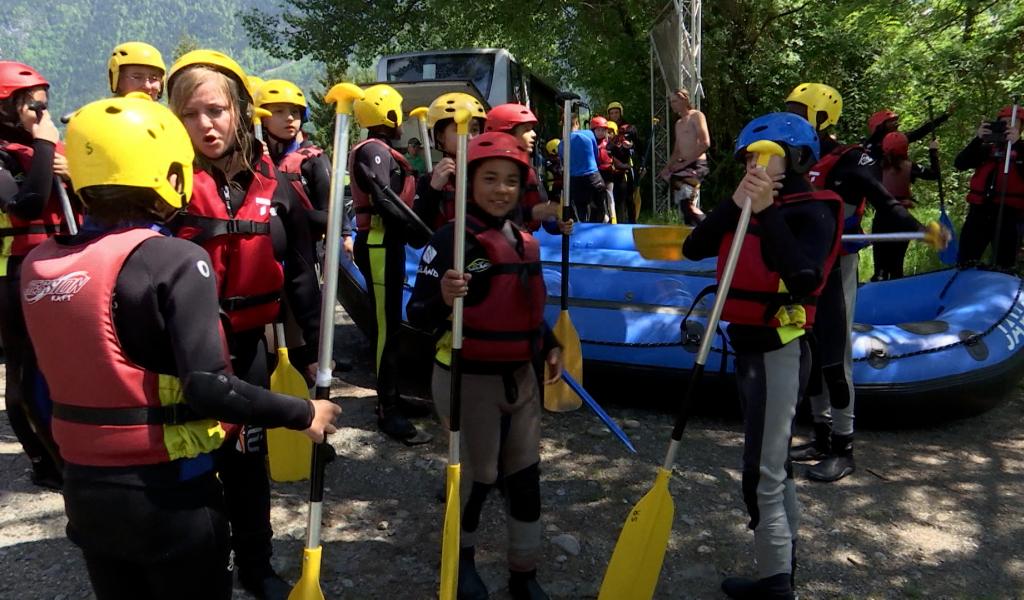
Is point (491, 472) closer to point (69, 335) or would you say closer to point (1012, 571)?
point (69, 335)

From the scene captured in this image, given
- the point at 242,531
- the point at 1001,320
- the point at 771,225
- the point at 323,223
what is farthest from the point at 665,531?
the point at 1001,320

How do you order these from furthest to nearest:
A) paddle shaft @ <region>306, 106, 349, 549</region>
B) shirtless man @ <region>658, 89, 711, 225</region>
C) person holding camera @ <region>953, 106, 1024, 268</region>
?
1. shirtless man @ <region>658, 89, 711, 225</region>
2. person holding camera @ <region>953, 106, 1024, 268</region>
3. paddle shaft @ <region>306, 106, 349, 549</region>

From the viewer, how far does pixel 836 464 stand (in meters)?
3.99

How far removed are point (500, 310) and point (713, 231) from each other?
3.03ft

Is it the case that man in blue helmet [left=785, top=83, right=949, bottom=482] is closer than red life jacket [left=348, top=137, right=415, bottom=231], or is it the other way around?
man in blue helmet [left=785, top=83, right=949, bottom=482]

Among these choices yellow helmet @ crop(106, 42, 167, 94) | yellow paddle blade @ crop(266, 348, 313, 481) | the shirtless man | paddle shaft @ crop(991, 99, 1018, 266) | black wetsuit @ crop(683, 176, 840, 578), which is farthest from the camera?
the shirtless man

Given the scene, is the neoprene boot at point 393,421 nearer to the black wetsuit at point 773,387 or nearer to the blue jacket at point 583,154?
the black wetsuit at point 773,387

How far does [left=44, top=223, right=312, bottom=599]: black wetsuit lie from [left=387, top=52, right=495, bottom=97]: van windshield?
10864mm

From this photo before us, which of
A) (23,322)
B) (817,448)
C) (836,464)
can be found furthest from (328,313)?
(817,448)

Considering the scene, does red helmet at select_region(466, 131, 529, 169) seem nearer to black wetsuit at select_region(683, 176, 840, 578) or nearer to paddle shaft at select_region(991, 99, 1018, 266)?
black wetsuit at select_region(683, 176, 840, 578)

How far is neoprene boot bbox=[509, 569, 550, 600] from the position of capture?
2814 mm

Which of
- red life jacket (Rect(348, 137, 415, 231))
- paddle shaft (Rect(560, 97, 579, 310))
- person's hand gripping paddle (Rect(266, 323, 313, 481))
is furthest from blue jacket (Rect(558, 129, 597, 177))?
person's hand gripping paddle (Rect(266, 323, 313, 481))

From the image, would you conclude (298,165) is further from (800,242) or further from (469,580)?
(800,242)

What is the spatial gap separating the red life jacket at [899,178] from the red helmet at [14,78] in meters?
7.42
